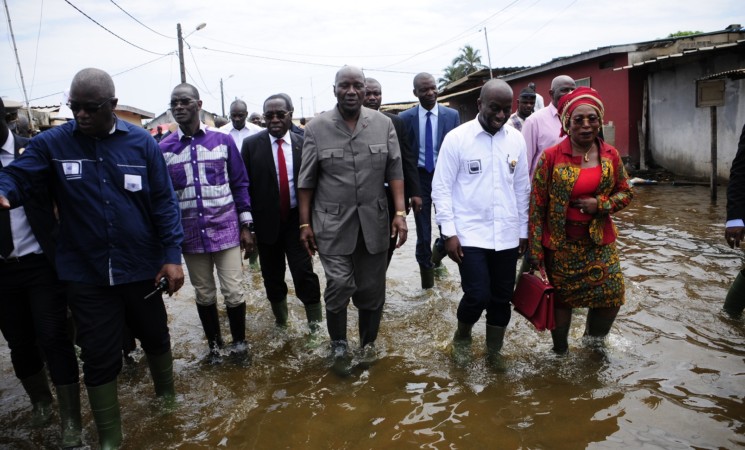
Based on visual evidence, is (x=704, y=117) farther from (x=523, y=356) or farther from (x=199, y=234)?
(x=199, y=234)

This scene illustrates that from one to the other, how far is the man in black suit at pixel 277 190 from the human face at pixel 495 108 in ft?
5.42

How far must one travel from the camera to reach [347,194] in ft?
12.6

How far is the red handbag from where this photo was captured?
3.67 meters

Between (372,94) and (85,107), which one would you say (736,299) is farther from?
(85,107)

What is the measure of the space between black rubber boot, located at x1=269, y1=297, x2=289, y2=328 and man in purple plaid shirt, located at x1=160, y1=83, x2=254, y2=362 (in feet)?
2.29

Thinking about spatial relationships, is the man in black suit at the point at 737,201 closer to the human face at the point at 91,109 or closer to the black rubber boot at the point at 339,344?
the black rubber boot at the point at 339,344

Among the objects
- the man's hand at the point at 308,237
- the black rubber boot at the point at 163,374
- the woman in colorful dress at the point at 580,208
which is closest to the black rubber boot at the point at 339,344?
the man's hand at the point at 308,237

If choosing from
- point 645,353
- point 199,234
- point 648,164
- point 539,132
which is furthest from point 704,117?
point 199,234

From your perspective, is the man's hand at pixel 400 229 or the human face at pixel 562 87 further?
the human face at pixel 562 87

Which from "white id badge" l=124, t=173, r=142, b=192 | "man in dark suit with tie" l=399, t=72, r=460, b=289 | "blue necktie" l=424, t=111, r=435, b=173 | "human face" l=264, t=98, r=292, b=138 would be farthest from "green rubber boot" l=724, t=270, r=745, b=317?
"white id badge" l=124, t=173, r=142, b=192

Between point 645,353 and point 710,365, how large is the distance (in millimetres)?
411

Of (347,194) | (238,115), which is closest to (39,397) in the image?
(347,194)

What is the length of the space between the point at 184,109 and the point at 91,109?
1044 mm

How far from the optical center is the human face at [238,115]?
7.64 meters
